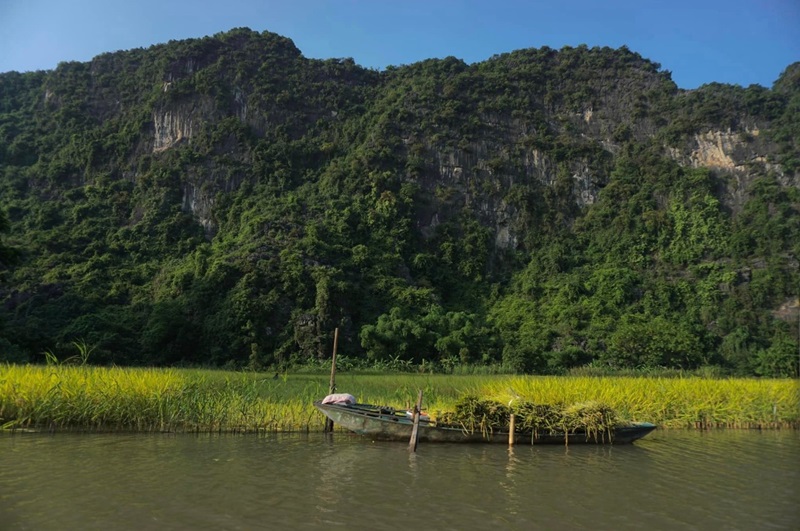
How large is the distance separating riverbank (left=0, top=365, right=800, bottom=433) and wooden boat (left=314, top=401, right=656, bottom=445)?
93 cm

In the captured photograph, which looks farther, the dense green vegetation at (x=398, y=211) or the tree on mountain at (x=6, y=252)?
the dense green vegetation at (x=398, y=211)

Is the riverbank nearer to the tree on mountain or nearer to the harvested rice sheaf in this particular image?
the harvested rice sheaf

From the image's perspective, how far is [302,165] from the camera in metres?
66.5

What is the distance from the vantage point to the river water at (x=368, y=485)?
703cm

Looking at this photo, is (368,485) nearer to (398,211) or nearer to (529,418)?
(529,418)

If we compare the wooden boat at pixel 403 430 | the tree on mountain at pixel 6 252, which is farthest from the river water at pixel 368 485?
the tree on mountain at pixel 6 252

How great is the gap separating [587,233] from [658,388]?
45.1m

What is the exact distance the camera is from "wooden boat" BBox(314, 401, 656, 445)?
12219 millimetres

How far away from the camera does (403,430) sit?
12211 mm

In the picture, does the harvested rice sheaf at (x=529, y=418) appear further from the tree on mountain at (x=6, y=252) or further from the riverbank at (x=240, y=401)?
the tree on mountain at (x=6, y=252)

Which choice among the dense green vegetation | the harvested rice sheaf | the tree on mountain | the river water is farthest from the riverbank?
the dense green vegetation

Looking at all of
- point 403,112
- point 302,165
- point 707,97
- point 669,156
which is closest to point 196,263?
point 302,165

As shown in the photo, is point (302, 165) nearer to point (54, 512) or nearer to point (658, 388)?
point (658, 388)

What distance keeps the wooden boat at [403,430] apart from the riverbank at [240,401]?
930 millimetres
